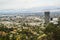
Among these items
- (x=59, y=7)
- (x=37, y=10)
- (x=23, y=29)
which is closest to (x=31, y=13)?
(x=37, y=10)

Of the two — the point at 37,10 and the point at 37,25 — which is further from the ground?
the point at 37,10

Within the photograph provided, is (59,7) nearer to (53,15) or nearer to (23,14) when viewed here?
(53,15)

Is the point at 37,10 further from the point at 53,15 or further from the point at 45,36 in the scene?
the point at 45,36

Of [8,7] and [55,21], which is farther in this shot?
[8,7]

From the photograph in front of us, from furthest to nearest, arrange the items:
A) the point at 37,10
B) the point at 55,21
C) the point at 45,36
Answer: the point at 37,10 < the point at 55,21 < the point at 45,36

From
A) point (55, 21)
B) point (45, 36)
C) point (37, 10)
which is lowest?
point (45, 36)

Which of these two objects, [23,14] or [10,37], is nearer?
[10,37]

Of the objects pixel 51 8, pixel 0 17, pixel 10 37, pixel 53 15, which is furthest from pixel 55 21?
pixel 0 17

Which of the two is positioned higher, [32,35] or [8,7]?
[8,7]

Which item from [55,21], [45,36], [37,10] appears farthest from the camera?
[37,10]
